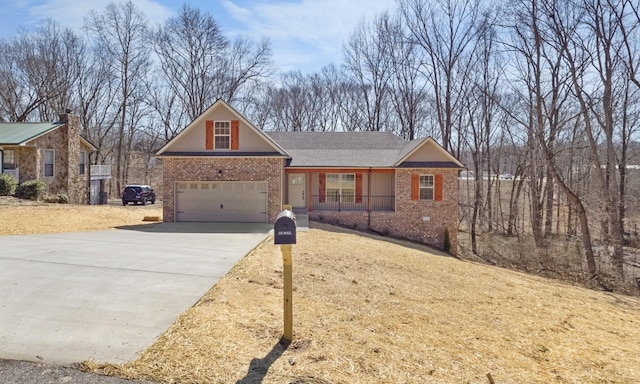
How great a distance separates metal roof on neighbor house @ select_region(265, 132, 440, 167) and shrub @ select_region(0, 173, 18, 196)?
1343cm

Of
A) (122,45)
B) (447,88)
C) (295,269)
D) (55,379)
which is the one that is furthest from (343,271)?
(122,45)

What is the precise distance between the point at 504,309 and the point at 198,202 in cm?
1375

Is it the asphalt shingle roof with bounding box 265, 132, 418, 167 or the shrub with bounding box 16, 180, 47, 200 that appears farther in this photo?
the shrub with bounding box 16, 180, 47, 200

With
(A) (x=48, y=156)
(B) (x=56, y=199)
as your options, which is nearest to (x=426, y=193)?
(B) (x=56, y=199)

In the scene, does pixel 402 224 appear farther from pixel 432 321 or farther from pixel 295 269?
pixel 432 321

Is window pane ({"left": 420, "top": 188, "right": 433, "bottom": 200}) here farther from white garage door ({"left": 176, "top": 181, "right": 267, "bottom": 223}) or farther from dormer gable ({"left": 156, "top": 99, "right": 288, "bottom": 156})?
white garage door ({"left": 176, "top": 181, "right": 267, "bottom": 223})

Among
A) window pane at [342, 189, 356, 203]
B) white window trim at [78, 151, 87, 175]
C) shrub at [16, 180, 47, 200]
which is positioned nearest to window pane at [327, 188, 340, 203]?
window pane at [342, 189, 356, 203]

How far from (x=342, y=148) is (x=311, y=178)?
116 inches

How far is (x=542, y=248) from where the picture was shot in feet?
66.3

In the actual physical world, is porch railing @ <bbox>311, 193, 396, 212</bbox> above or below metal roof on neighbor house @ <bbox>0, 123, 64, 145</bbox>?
below

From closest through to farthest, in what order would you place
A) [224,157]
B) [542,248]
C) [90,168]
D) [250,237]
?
[250,237] → [224,157] → [542,248] → [90,168]

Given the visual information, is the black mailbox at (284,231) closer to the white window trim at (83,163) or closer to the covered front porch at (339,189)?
the covered front porch at (339,189)

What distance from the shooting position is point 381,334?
19.3 feet

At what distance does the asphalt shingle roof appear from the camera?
21.2 metres
